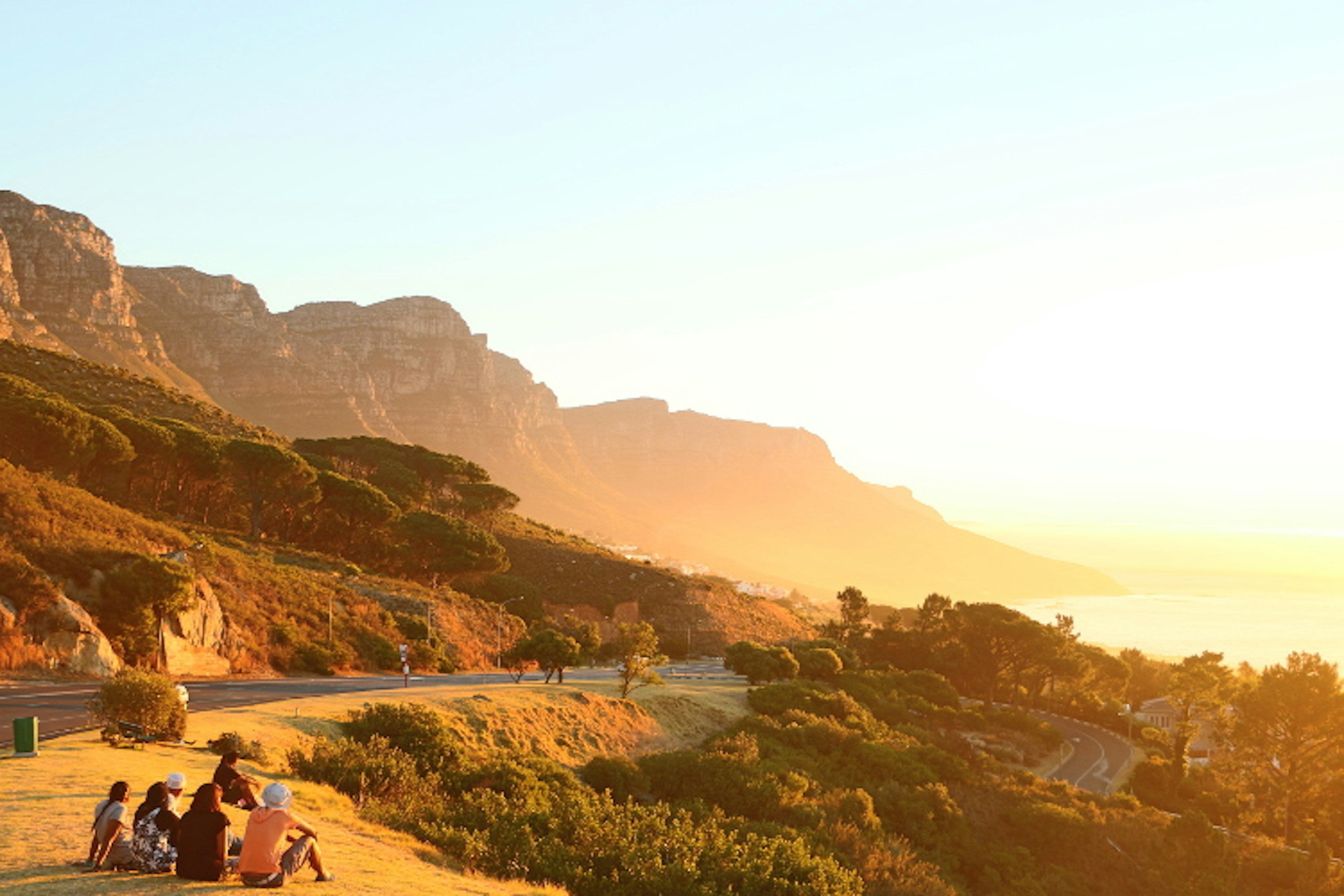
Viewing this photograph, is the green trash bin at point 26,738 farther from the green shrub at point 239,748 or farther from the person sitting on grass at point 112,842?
the person sitting on grass at point 112,842

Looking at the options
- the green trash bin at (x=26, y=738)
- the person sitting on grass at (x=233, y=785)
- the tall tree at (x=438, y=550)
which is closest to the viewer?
the person sitting on grass at (x=233, y=785)

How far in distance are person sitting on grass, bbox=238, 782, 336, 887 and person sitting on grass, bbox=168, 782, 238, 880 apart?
0.35m

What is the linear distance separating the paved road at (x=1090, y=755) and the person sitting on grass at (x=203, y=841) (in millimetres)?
57357

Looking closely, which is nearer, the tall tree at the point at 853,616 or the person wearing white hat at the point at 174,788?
the person wearing white hat at the point at 174,788

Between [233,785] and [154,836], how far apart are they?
2.25 m

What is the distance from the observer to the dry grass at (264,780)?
1307 cm

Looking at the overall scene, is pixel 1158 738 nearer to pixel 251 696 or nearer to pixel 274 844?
pixel 251 696

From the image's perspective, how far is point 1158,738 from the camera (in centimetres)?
8494

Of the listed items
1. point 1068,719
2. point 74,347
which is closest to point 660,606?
point 1068,719

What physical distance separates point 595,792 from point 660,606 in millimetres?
74981

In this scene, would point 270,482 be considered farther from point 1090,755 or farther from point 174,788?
point 1090,755

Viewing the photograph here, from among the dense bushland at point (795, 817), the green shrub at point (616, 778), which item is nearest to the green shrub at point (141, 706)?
the dense bushland at point (795, 817)

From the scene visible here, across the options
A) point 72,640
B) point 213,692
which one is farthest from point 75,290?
point 213,692

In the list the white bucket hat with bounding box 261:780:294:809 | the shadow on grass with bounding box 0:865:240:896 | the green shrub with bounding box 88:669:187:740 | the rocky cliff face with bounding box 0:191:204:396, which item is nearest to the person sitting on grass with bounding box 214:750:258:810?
the shadow on grass with bounding box 0:865:240:896
